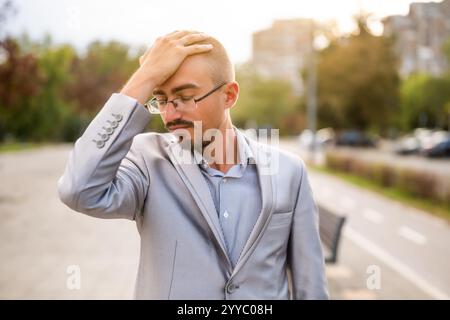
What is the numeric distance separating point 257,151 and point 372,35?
103 feet

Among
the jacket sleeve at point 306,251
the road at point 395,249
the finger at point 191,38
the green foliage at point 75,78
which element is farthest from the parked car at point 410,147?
the finger at point 191,38

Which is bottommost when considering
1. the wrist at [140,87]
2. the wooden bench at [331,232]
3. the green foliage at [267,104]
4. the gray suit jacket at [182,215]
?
the green foliage at [267,104]

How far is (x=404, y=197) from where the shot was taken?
12.4 meters

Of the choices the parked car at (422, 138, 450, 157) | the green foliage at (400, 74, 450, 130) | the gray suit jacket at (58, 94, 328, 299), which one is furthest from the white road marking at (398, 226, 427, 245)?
the parked car at (422, 138, 450, 157)

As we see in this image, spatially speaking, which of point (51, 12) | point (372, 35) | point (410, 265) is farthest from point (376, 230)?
point (372, 35)

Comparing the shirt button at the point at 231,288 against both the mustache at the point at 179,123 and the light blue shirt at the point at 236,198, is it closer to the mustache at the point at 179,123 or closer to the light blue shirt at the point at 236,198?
the light blue shirt at the point at 236,198

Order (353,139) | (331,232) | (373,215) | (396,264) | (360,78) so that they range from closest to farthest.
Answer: (331,232) → (396,264) → (373,215) → (360,78) → (353,139)

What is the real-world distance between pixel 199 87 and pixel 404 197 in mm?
11671

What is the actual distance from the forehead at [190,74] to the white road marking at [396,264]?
4.39m

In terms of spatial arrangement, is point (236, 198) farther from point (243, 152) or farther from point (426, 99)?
point (426, 99)

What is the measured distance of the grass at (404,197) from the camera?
10209 mm

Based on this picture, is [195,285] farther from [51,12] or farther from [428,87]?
[428,87]

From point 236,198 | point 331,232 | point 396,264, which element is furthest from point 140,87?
point 396,264
